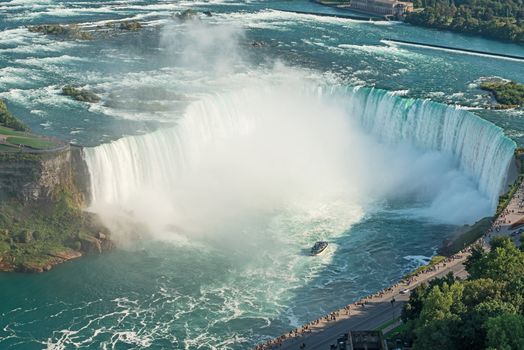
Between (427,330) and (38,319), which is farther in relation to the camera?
(38,319)

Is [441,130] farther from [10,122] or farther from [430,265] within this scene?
[10,122]

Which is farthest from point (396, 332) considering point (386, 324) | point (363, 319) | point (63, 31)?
point (63, 31)

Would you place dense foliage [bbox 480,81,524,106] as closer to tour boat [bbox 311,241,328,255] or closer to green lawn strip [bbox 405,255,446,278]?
green lawn strip [bbox 405,255,446,278]

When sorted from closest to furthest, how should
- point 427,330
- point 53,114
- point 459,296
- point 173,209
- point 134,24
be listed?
point 427,330, point 459,296, point 173,209, point 53,114, point 134,24

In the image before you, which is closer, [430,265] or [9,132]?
[430,265]

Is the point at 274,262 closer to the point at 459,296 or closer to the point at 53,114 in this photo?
the point at 459,296

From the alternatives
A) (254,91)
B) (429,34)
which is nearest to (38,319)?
A: (254,91)
